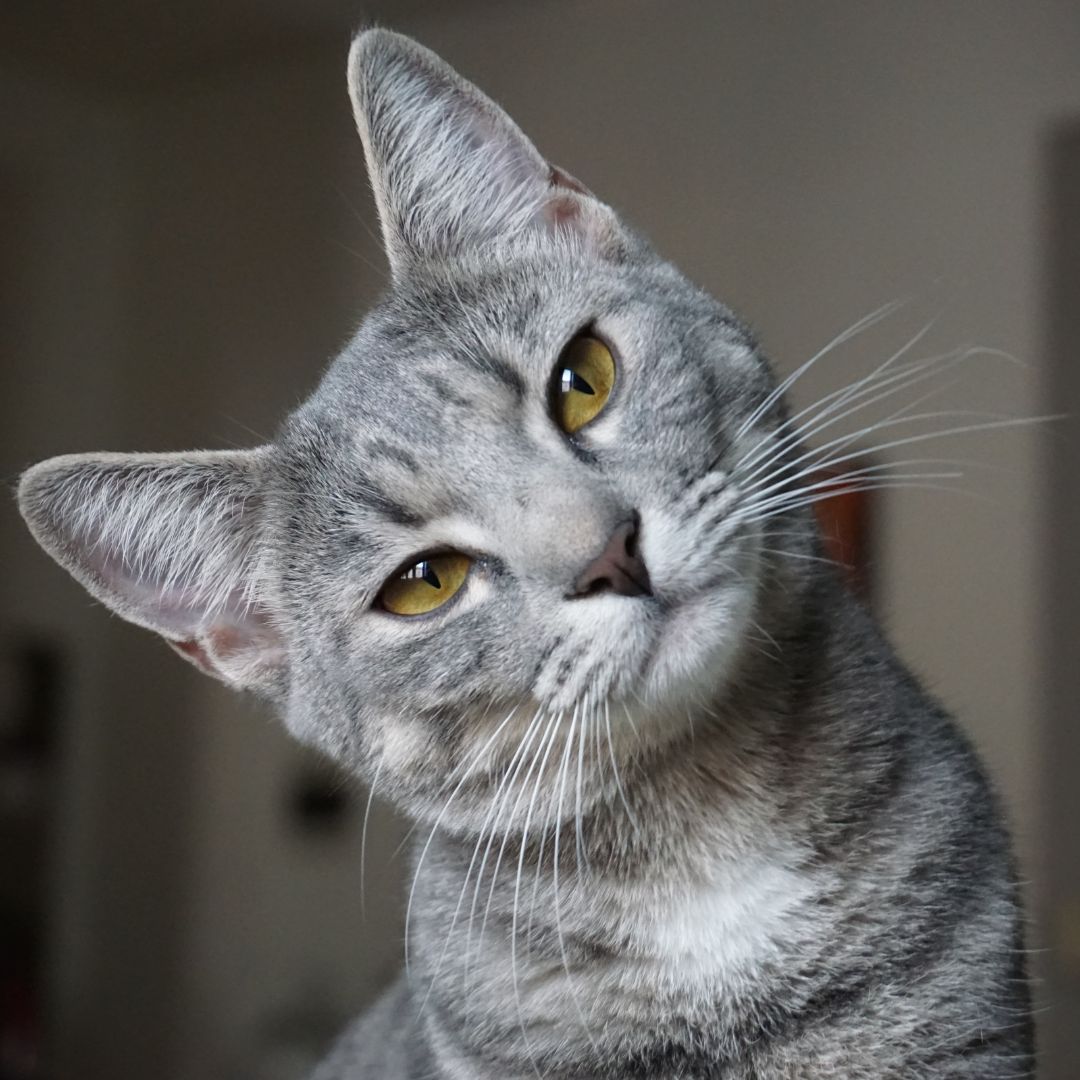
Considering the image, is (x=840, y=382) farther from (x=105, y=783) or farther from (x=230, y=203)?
(x=105, y=783)

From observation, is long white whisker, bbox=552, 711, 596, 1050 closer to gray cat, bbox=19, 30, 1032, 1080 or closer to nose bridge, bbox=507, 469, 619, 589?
gray cat, bbox=19, 30, 1032, 1080

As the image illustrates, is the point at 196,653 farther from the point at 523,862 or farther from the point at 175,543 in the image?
the point at 523,862

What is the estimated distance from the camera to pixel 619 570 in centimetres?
85

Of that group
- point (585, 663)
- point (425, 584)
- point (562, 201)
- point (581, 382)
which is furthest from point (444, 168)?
point (585, 663)

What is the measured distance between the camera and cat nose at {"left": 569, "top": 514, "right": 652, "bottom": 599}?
0.85 metres

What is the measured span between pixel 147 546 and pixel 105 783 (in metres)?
1.45

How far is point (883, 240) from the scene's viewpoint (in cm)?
215

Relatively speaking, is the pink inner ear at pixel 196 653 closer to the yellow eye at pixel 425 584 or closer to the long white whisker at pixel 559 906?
the yellow eye at pixel 425 584

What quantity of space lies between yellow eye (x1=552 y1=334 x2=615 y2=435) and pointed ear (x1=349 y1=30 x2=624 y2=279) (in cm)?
15

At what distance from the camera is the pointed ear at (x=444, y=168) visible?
3.38 ft

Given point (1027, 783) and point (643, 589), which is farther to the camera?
point (1027, 783)

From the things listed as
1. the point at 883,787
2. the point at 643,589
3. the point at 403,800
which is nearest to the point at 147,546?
the point at 403,800

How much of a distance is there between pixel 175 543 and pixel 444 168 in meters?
Answer: 0.39

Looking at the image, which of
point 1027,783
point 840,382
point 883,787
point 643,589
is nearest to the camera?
point 643,589
